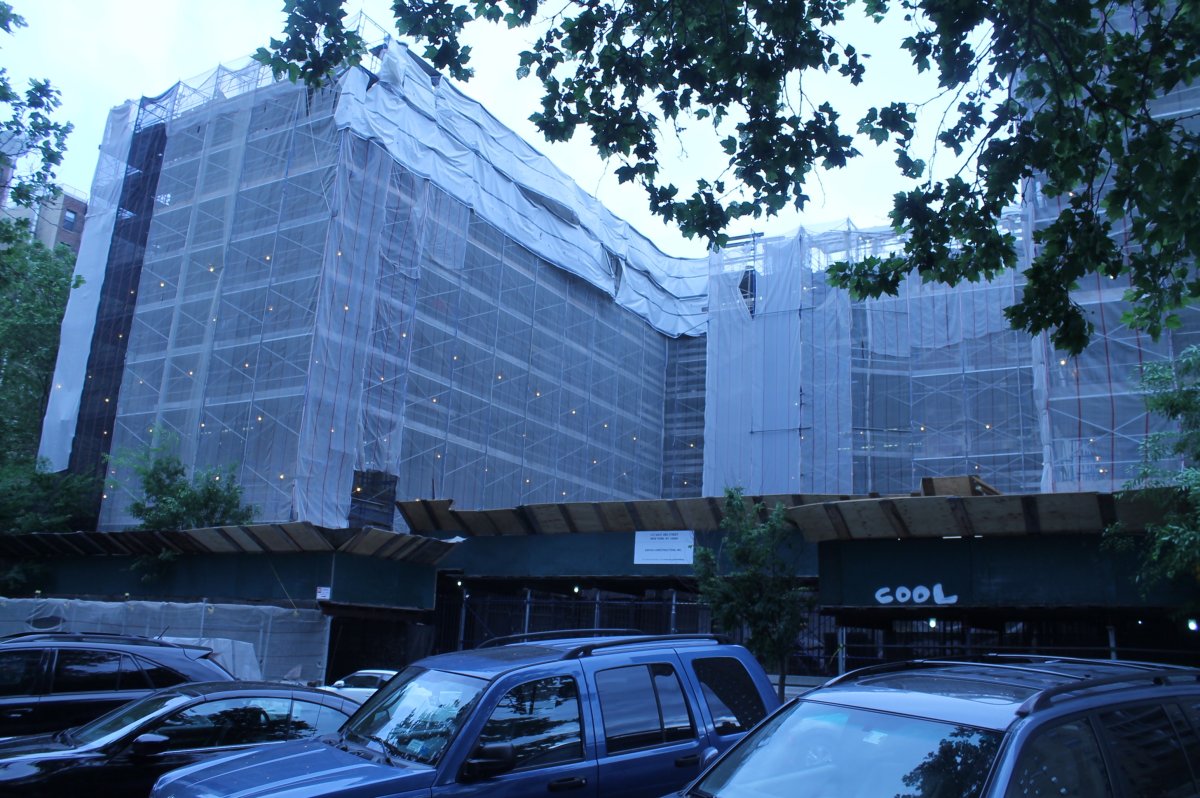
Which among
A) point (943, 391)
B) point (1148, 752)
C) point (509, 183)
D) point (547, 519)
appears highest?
point (509, 183)

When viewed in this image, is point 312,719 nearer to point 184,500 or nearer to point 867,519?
point 867,519

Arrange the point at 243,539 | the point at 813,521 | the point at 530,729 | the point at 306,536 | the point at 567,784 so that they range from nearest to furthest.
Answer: the point at 567,784 < the point at 530,729 < the point at 813,521 < the point at 306,536 < the point at 243,539

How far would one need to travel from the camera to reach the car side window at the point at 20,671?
8.29m

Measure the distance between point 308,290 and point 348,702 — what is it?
18.8 m

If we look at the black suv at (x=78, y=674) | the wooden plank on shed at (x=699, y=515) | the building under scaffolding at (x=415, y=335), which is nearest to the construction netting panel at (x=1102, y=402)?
the building under scaffolding at (x=415, y=335)

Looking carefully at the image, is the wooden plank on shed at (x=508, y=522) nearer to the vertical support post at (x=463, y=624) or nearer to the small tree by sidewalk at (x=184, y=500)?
the vertical support post at (x=463, y=624)

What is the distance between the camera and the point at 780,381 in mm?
30750

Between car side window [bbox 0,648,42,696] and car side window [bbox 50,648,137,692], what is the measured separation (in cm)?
16

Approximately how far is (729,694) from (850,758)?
7.64 ft

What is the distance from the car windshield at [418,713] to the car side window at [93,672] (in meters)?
3.89

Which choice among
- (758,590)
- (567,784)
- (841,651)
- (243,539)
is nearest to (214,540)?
(243,539)

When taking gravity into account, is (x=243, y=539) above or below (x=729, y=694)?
above

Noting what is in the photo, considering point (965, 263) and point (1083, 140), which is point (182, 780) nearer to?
point (965, 263)

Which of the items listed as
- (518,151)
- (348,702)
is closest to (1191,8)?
(348,702)
